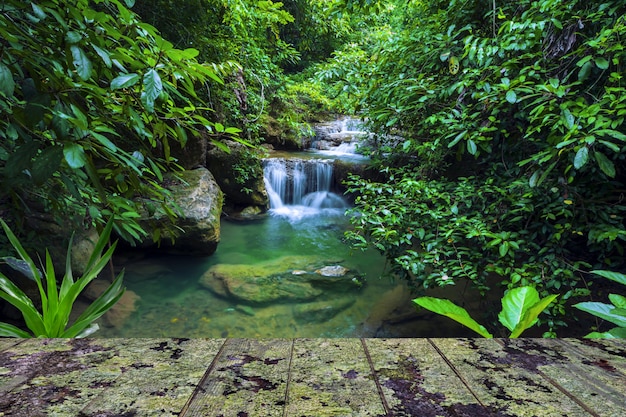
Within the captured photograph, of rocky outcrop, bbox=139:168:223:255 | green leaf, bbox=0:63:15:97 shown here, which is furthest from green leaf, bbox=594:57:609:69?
rocky outcrop, bbox=139:168:223:255

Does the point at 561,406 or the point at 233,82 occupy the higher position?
the point at 233,82

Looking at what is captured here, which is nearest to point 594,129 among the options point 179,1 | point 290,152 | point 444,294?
point 444,294

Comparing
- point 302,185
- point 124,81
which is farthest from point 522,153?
point 302,185

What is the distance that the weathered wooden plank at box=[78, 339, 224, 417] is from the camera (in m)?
0.68

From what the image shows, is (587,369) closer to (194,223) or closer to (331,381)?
(331,381)

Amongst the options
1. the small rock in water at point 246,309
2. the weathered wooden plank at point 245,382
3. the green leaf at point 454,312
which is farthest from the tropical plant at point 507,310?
the small rock in water at point 246,309

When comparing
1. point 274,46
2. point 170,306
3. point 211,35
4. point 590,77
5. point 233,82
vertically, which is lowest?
point 170,306

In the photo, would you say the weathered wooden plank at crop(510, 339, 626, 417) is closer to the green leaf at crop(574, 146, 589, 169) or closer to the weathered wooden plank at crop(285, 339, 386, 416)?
the weathered wooden plank at crop(285, 339, 386, 416)

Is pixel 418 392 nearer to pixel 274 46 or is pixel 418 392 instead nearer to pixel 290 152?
pixel 274 46

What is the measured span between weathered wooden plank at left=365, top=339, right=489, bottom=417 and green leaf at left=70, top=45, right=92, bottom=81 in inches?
47.7

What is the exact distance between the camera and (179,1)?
4.87 m

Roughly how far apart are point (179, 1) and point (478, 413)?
5913 millimetres

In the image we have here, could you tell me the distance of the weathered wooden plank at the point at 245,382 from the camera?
2.25ft

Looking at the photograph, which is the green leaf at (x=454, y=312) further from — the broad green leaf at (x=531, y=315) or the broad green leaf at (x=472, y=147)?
the broad green leaf at (x=472, y=147)
